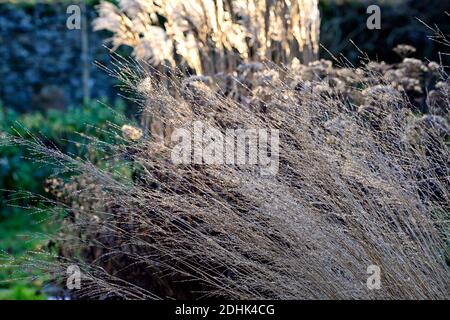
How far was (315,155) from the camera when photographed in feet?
9.92

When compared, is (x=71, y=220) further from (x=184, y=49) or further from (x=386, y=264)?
(x=386, y=264)

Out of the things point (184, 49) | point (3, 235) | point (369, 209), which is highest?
point (184, 49)

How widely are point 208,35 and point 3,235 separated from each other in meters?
2.80
